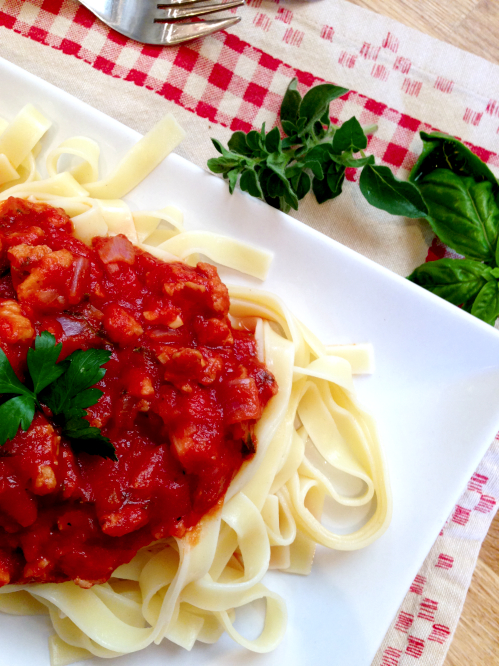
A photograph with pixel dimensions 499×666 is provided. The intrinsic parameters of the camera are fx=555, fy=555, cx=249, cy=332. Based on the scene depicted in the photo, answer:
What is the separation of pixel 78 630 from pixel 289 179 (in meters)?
3.10

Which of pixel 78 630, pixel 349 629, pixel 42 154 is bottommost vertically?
pixel 78 630

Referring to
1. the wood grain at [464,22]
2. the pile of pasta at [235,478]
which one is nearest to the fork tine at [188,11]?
the pile of pasta at [235,478]

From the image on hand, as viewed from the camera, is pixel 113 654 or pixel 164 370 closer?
pixel 164 370

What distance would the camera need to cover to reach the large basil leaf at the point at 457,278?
12.2ft

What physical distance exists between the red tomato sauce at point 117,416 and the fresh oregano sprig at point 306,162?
0.90 meters

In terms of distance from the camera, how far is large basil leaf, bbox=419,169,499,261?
3775mm

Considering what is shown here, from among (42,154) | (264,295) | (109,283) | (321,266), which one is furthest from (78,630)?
(42,154)

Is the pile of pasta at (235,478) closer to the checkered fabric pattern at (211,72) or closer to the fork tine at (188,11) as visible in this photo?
the checkered fabric pattern at (211,72)

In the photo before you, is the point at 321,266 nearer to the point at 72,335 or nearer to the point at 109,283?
the point at 109,283

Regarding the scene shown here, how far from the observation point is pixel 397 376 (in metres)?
3.52

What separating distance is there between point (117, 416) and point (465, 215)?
2.66m

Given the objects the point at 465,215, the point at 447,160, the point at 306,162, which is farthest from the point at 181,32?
the point at 465,215

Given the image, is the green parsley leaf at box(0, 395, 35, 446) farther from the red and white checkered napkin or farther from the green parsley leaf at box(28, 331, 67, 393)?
the red and white checkered napkin

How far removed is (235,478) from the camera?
3.28 meters
